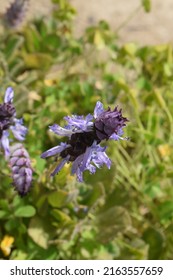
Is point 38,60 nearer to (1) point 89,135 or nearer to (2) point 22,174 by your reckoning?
(2) point 22,174

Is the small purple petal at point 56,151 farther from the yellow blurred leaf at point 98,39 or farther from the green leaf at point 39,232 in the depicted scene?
the yellow blurred leaf at point 98,39

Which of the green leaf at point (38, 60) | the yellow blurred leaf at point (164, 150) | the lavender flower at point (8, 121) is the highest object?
the green leaf at point (38, 60)

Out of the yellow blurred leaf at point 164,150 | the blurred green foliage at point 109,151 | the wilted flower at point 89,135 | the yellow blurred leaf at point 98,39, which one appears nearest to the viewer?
the wilted flower at point 89,135

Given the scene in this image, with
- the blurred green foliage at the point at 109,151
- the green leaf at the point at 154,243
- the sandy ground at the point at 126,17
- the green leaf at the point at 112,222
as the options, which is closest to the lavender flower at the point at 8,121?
the blurred green foliage at the point at 109,151

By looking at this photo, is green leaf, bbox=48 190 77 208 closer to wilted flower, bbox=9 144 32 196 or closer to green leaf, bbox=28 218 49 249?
green leaf, bbox=28 218 49 249

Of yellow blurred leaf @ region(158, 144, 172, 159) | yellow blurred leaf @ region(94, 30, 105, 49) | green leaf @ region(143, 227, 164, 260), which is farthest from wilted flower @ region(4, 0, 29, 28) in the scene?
green leaf @ region(143, 227, 164, 260)
